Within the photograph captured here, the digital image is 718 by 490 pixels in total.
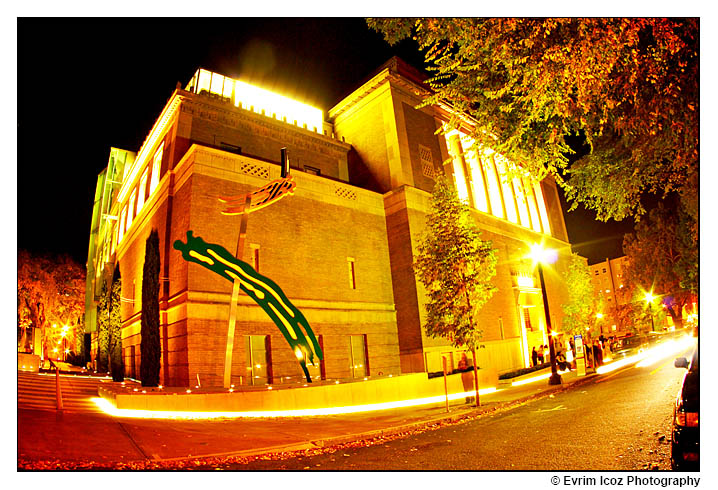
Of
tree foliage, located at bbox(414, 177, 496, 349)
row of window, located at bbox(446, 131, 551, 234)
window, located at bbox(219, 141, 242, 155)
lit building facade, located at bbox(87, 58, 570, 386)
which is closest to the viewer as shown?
tree foliage, located at bbox(414, 177, 496, 349)

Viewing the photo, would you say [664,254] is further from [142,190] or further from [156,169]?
[142,190]

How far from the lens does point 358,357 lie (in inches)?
958

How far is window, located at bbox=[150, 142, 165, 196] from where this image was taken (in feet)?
85.3

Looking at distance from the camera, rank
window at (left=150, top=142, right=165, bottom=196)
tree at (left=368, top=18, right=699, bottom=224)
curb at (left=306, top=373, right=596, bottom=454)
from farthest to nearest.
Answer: window at (left=150, top=142, right=165, bottom=196), curb at (left=306, top=373, right=596, bottom=454), tree at (left=368, top=18, right=699, bottom=224)

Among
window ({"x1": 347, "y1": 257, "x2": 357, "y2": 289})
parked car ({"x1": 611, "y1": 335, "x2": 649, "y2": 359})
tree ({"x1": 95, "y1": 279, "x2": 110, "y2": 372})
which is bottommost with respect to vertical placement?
parked car ({"x1": 611, "y1": 335, "x2": 649, "y2": 359})

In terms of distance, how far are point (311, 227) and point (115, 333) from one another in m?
15.3

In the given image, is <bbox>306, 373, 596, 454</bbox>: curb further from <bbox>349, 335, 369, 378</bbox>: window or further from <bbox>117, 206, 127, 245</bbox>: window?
<bbox>117, 206, 127, 245</bbox>: window

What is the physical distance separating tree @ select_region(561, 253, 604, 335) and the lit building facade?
4.80 metres

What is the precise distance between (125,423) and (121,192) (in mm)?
29913

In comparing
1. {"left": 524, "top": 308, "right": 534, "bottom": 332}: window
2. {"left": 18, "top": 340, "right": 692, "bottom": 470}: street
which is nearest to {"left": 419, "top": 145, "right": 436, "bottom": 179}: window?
{"left": 524, "top": 308, "right": 534, "bottom": 332}: window

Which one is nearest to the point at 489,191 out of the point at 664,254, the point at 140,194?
the point at 664,254

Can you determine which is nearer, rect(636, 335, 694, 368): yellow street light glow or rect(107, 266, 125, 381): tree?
rect(636, 335, 694, 368): yellow street light glow

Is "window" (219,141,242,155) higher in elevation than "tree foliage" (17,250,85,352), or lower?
higher

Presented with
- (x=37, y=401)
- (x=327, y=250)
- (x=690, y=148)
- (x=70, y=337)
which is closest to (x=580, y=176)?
(x=690, y=148)
